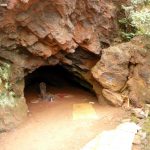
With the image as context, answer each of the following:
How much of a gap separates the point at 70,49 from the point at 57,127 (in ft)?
8.35

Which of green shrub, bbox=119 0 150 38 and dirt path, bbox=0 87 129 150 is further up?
green shrub, bbox=119 0 150 38

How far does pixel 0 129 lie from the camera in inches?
305

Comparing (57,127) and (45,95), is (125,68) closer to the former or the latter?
(57,127)

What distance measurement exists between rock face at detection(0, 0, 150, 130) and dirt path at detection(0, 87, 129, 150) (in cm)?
42

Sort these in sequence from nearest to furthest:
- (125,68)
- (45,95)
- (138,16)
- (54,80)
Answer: (138,16) → (125,68) → (45,95) → (54,80)

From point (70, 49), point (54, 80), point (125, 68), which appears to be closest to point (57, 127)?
point (70, 49)

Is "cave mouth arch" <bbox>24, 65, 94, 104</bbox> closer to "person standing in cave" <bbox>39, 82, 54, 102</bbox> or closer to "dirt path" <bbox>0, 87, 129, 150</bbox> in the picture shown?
"person standing in cave" <bbox>39, 82, 54, 102</bbox>

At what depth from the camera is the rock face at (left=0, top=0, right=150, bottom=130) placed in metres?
7.88

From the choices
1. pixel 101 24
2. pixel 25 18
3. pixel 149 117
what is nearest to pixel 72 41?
pixel 101 24

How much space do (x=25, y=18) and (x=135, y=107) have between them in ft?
13.5

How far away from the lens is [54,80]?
12.4m

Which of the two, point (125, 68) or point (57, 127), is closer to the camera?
point (57, 127)

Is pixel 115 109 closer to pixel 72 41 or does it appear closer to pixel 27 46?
pixel 72 41

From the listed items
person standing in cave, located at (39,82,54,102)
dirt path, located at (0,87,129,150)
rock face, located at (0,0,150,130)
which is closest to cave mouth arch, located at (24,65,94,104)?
person standing in cave, located at (39,82,54,102)
